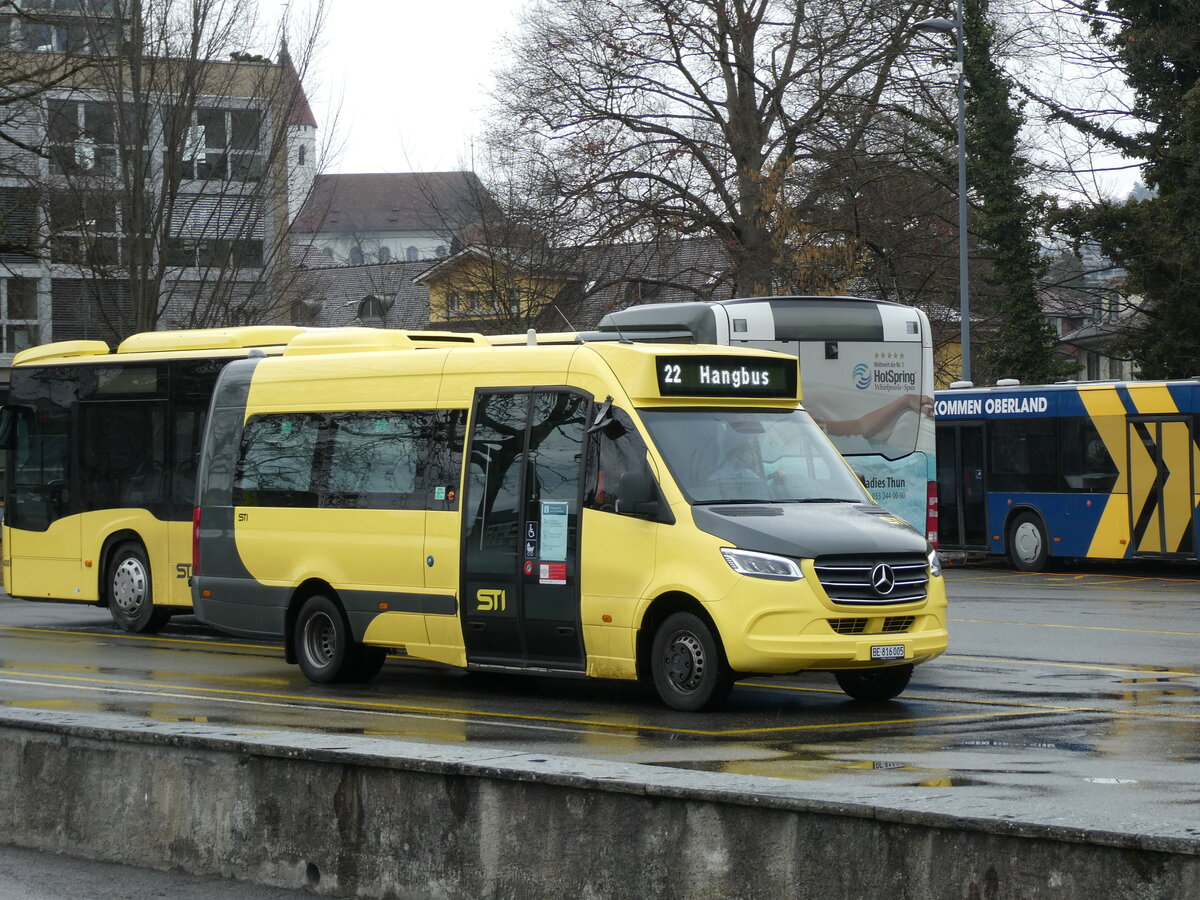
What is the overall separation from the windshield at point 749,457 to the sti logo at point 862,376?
6.13 m

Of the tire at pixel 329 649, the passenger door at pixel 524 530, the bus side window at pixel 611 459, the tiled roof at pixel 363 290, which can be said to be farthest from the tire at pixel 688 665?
the tiled roof at pixel 363 290

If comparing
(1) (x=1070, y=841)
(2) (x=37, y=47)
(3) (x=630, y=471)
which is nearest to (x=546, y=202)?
(2) (x=37, y=47)

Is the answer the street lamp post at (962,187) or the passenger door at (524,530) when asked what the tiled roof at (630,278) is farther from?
the passenger door at (524,530)

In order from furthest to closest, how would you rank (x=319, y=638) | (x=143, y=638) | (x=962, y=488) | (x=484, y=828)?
(x=962, y=488) < (x=143, y=638) < (x=319, y=638) < (x=484, y=828)

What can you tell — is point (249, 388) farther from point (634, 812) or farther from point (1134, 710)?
point (634, 812)

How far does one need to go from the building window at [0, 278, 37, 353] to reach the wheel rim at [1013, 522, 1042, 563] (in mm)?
32649

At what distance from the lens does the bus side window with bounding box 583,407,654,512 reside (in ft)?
38.6

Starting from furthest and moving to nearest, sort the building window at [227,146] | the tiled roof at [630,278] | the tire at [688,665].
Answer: the tiled roof at [630,278] < the building window at [227,146] < the tire at [688,665]

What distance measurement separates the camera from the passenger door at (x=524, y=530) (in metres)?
12.0

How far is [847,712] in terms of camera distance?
38.5 feet

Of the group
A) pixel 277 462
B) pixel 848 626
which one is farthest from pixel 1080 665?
pixel 277 462

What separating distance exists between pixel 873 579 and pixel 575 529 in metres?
2.03

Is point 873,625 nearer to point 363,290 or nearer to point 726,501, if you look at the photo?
point 726,501

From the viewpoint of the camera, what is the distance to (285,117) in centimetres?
3042
